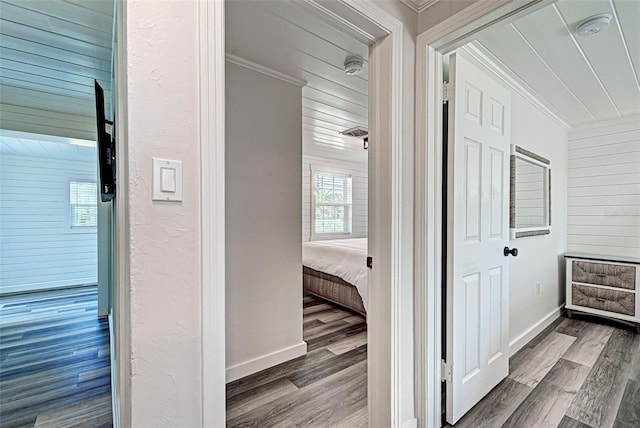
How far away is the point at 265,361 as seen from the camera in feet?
7.55

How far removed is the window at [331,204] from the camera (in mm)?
5664

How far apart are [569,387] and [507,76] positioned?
2300mm

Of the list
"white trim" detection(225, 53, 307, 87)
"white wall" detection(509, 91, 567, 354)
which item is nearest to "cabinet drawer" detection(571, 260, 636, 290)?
"white wall" detection(509, 91, 567, 354)

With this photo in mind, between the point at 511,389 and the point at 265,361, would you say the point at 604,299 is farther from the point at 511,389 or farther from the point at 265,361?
the point at 265,361

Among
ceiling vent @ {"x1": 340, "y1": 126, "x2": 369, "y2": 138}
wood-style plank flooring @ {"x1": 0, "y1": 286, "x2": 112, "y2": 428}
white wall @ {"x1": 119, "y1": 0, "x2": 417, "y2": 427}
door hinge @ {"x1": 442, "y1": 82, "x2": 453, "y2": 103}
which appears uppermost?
ceiling vent @ {"x1": 340, "y1": 126, "x2": 369, "y2": 138}

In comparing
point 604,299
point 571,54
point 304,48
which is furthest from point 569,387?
point 304,48

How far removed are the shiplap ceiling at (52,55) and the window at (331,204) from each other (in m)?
3.62

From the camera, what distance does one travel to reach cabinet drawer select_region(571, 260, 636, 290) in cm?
296

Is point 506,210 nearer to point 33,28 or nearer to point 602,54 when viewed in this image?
point 602,54

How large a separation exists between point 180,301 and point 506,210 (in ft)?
7.01

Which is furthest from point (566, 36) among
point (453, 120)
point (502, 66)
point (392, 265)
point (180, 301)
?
point (180, 301)

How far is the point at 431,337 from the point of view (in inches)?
61.1

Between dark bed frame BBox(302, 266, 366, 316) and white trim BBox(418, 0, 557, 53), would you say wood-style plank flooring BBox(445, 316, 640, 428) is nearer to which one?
dark bed frame BBox(302, 266, 366, 316)

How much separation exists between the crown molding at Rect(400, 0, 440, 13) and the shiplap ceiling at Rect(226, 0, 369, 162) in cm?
29
